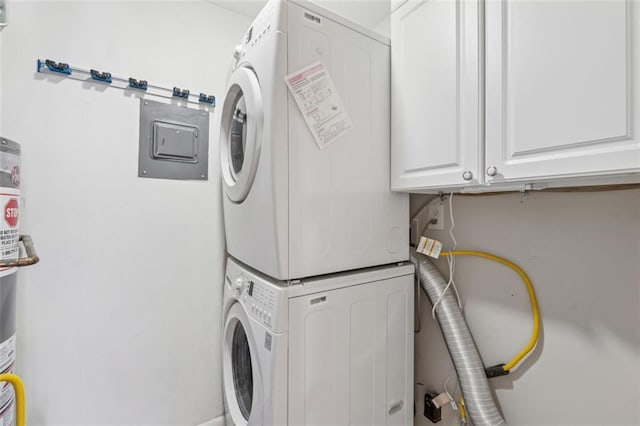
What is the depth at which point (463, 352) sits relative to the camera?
1.20 meters

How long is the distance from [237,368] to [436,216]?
4.29ft

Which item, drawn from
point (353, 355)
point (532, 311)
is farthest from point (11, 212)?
point (532, 311)

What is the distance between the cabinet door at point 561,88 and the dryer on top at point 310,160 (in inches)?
17.1

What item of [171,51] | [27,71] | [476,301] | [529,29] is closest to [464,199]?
[476,301]

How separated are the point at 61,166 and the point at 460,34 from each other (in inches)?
66.4

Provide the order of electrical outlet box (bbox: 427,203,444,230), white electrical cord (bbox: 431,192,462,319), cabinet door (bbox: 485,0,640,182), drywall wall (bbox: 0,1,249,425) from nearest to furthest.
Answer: cabinet door (bbox: 485,0,640,182)
drywall wall (bbox: 0,1,249,425)
white electrical cord (bbox: 431,192,462,319)
electrical outlet box (bbox: 427,203,444,230)

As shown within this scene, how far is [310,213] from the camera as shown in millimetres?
1014

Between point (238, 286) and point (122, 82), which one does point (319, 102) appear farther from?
point (122, 82)

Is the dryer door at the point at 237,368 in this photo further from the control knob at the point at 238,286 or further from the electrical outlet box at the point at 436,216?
the electrical outlet box at the point at 436,216

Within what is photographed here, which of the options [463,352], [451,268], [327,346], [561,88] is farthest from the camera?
[451,268]

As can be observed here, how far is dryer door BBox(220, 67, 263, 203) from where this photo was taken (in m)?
1.02

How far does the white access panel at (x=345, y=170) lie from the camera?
98cm

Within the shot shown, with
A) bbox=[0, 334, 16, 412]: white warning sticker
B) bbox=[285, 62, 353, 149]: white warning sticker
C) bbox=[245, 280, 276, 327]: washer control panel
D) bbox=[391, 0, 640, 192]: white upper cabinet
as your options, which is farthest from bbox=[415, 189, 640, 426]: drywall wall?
bbox=[0, 334, 16, 412]: white warning sticker

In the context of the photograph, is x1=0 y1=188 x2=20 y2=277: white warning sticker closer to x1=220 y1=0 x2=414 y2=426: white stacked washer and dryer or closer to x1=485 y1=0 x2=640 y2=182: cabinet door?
x1=220 y1=0 x2=414 y2=426: white stacked washer and dryer
